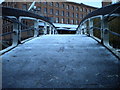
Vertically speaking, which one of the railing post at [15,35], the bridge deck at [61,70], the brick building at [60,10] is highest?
the brick building at [60,10]

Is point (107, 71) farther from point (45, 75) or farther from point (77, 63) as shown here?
point (45, 75)

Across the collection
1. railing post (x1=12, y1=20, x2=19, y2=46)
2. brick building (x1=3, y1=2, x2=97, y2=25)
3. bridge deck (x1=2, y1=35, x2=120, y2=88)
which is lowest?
bridge deck (x1=2, y1=35, x2=120, y2=88)

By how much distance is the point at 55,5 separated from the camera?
47656mm

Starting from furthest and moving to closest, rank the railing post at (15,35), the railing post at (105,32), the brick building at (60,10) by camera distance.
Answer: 1. the brick building at (60,10)
2. the railing post at (15,35)
3. the railing post at (105,32)

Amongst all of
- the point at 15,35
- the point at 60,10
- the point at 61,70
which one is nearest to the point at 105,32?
the point at 61,70

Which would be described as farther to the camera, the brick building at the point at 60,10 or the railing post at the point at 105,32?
the brick building at the point at 60,10

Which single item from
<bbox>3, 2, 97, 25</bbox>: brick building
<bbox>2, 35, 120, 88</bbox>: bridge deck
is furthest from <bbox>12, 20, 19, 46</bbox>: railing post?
<bbox>3, 2, 97, 25</bbox>: brick building

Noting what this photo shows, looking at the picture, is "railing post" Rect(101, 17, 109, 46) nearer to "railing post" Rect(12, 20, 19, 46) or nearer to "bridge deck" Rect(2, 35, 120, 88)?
"bridge deck" Rect(2, 35, 120, 88)

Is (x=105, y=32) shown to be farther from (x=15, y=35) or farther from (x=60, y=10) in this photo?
(x=60, y=10)

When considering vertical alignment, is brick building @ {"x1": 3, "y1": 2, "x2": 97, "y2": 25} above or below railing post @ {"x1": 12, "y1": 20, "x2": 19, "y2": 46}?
above

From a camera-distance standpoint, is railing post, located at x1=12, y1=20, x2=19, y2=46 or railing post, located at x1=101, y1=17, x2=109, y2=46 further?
railing post, located at x1=12, y1=20, x2=19, y2=46

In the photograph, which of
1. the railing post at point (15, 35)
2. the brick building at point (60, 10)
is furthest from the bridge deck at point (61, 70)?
the brick building at point (60, 10)

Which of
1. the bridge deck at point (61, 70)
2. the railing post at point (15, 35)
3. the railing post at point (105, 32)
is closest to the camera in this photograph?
the bridge deck at point (61, 70)

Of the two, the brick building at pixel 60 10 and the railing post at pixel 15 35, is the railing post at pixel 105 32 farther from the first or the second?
the brick building at pixel 60 10
